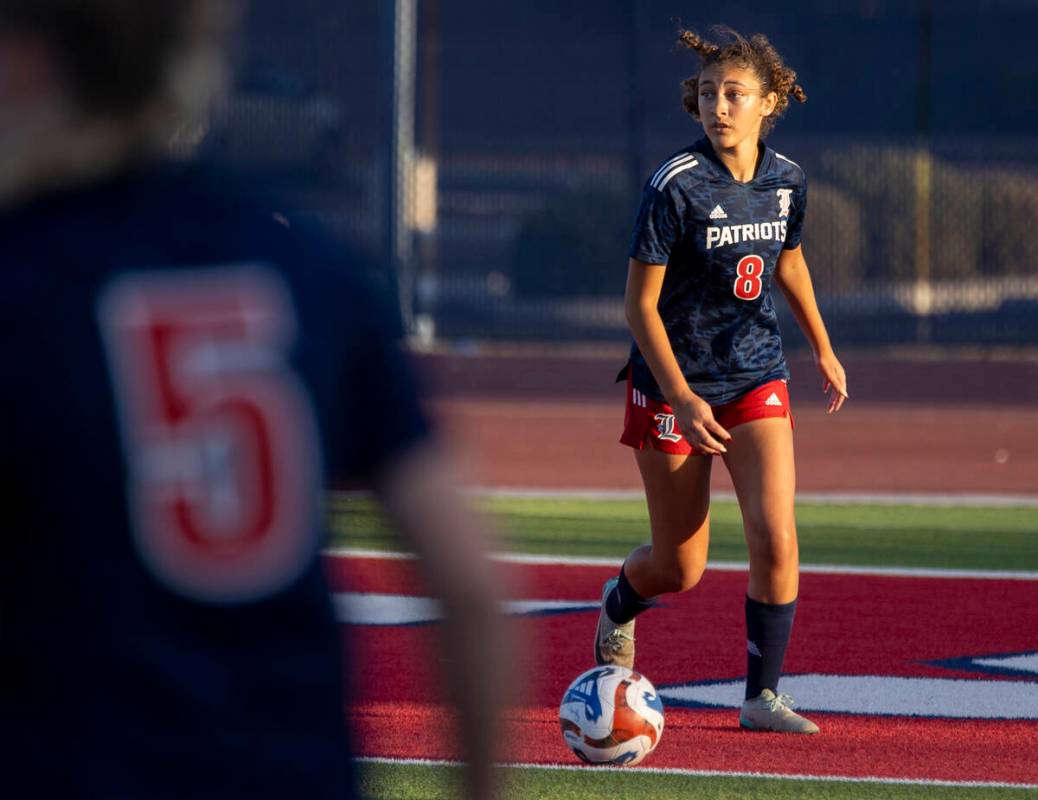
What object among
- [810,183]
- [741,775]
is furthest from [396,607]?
[810,183]

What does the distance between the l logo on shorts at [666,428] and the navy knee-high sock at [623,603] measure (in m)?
0.66

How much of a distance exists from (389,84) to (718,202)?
1524cm

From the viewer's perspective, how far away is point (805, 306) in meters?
6.44

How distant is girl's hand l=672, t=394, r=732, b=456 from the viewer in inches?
227

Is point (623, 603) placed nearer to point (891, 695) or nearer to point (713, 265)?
point (891, 695)

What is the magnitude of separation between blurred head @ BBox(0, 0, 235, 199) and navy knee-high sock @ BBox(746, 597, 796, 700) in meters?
4.42

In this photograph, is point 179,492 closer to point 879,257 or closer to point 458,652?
point 458,652

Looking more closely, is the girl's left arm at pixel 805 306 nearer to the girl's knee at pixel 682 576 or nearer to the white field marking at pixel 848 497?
the girl's knee at pixel 682 576

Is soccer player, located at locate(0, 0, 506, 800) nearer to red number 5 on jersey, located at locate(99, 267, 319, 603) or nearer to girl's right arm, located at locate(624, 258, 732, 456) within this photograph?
red number 5 on jersey, located at locate(99, 267, 319, 603)

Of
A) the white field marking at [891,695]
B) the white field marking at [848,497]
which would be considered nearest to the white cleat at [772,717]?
the white field marking at [891,695]

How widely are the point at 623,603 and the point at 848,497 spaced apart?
6085mm

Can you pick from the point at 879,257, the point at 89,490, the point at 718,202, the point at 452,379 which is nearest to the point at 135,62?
the point at 89,490

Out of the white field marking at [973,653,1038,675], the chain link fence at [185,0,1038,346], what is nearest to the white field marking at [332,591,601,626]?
the white field marking at [973,653,1038,675]

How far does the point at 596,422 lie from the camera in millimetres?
16500
